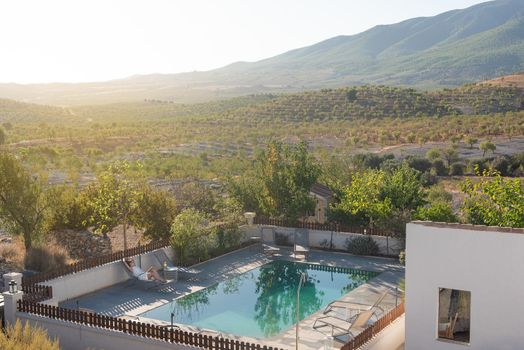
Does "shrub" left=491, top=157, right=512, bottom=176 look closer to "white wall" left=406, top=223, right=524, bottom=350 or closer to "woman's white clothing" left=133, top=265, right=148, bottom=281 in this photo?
"woman's white clothing" left=133, top=265, right=148, bottom=281

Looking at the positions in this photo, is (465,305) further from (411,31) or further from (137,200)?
(411,31)

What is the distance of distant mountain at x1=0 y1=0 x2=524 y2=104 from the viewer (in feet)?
420

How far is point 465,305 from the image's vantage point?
34.5ft

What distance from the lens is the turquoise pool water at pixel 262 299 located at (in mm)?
15289

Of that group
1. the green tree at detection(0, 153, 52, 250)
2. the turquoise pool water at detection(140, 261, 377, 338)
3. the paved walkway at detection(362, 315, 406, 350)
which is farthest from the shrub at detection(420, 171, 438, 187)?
the paved walkway at detection(362, 315, 406, 350)

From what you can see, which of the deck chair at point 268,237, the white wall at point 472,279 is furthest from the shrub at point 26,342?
the deck chair at point 268,237

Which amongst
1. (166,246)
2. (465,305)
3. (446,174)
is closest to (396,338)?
(465,305)

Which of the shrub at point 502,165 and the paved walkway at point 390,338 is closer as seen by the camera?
the paved walkway at point 390,338

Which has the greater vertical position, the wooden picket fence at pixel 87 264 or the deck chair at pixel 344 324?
the wooden picket fence at pixel 87 264

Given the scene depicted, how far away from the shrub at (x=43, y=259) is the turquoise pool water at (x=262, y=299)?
12.7ft

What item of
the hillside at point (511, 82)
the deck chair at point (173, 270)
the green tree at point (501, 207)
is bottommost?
the deck chair at point (173, 270)

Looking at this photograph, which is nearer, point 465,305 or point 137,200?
point 465,305

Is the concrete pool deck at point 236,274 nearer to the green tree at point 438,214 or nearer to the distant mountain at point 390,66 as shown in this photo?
the green tree at point 438,214

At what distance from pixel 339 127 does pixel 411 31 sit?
14548 cm
